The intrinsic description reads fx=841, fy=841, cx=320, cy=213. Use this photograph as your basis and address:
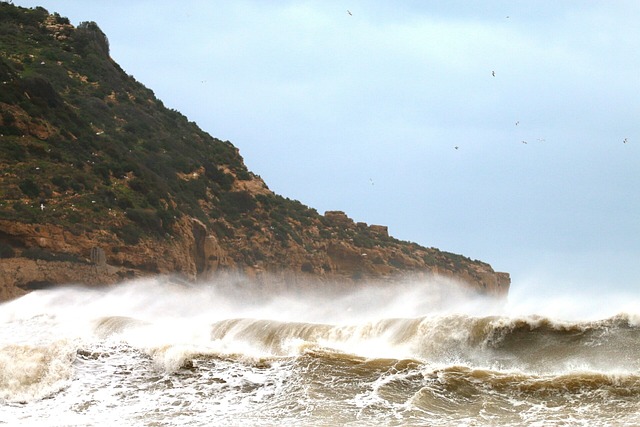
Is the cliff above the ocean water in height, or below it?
above

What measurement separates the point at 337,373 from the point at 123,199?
A: 2949 cm

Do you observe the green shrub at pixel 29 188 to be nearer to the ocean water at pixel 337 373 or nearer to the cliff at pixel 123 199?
the cliff at pixel 123 199

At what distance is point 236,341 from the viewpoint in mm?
22969

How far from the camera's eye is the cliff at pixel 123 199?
38969 millimetres

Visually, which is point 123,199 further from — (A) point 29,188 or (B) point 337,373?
(B) point 337,373

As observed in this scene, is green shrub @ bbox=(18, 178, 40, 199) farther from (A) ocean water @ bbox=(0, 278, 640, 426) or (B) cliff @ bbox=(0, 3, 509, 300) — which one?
(A) ocean water @ bbox=(0, 278, 640, 426)

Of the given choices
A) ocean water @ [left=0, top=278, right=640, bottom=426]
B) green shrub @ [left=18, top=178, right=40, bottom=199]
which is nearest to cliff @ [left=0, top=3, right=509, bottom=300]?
green shrub @ [left=18, top=178, right=40, bottom=199]

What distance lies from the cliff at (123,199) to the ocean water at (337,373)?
1432 centimetres

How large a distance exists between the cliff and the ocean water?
14.3m

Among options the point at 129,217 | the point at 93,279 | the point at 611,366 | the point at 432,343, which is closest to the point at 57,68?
the point at 129,217

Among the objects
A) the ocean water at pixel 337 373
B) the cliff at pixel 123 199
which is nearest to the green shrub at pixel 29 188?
the cliff at pixel 123 199

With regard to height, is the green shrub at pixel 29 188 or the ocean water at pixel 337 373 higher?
the green shrub at pixel 29 188

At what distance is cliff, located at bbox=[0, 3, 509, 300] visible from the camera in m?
39.0

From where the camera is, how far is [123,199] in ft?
148
